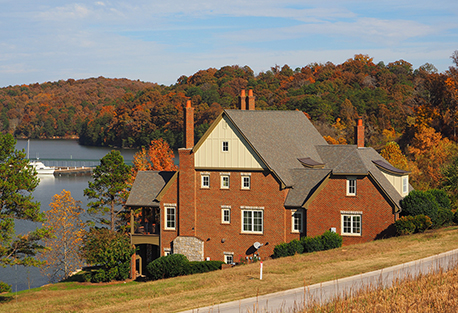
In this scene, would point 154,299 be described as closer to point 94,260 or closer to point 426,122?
point 94,260

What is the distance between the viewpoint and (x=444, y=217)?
36.8m

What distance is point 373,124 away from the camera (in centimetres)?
11406

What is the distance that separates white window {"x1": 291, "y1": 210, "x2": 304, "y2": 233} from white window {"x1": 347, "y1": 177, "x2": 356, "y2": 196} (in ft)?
12.5

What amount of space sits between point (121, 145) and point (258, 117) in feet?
511

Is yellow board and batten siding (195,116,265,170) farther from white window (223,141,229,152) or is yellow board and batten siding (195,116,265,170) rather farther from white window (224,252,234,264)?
white window (224,252,234,264)

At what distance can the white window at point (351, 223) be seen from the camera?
37.3m

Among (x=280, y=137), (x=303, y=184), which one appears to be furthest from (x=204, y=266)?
(x=280, y=137)

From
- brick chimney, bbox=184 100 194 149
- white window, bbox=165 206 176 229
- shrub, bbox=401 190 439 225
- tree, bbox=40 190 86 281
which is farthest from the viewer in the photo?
tree, bbox=40 190 86 281

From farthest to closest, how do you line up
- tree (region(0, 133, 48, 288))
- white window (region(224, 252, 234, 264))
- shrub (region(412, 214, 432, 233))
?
1. white window (region(224, 252, 234, 264))
2. tree (region(0, 133, 48, 288))
3. shrub (region(412, 214, 432, 233))

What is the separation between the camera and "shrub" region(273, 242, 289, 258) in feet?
118

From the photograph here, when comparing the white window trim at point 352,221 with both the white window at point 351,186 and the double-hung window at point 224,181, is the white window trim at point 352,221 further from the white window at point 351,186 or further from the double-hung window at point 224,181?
the double-hung window at point 224,181

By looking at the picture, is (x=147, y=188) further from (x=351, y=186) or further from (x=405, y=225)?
(x=405, y=225)

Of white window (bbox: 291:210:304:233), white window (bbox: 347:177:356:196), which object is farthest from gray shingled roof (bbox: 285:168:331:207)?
white window (bbox: 347:177:356:196)

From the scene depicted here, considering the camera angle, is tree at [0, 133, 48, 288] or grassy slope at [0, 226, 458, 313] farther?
tree at [0, 133, 48, 288]
